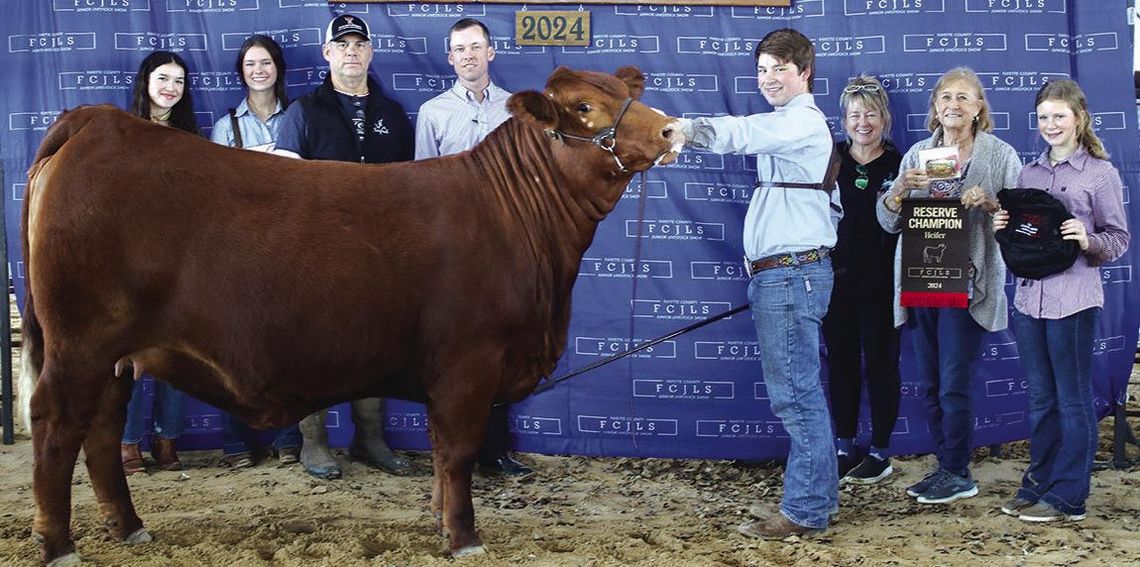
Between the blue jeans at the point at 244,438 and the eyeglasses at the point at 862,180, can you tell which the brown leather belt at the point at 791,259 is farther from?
the blue jeans at the point at 244,438

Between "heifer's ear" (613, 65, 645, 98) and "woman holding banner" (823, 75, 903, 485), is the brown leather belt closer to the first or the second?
"heifer's ear" (613, 65, 645, 98)

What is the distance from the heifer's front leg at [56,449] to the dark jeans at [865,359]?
3.46 meters

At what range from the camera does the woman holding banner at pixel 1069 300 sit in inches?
179

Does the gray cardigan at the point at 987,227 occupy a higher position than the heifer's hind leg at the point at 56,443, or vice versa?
the gray cardigan at the point at 987,227

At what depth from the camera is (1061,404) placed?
4645 millimetres

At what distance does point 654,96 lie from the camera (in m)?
5.78

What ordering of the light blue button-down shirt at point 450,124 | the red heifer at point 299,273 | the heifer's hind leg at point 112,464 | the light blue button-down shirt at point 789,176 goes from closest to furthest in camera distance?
the red heifer at point 299,273 < the light blue button-down shirt at point 789,176 < the heifer's hind leg at point 112,464 < the light blue button-down shirt at point 450,124

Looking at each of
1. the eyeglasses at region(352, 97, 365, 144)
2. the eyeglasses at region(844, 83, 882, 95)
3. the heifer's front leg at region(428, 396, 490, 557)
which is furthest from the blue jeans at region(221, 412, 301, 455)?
the eyeglasses at region(844, 83, 882, 95)

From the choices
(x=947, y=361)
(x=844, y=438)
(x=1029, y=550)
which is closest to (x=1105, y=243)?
(x=947, y=361)

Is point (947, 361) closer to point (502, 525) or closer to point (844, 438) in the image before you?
point (844, 438)

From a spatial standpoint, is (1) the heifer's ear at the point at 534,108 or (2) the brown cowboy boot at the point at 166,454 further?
(2) the brown cowboy boot at the point at 166,454

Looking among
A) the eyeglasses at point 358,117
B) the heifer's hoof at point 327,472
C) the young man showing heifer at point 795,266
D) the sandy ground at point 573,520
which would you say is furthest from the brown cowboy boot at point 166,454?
the young man showing heifer at point 795,266

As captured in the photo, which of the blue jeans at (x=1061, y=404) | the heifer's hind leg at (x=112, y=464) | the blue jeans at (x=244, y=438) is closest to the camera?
the heifer's hind leg at (x=112, y=464)

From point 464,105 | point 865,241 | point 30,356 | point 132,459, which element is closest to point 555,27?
point 464,105
